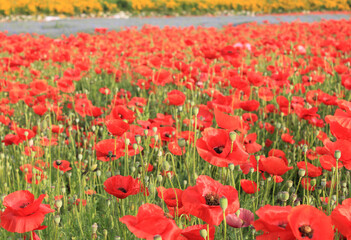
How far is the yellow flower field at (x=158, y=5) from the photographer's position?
16.3 metres

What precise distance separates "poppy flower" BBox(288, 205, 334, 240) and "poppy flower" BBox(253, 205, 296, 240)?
0.03 m

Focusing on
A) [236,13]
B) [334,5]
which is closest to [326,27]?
[236,13]

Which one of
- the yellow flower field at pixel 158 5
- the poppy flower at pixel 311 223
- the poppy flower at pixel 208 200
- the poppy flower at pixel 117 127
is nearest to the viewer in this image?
the poppy flower at pixel 311 223

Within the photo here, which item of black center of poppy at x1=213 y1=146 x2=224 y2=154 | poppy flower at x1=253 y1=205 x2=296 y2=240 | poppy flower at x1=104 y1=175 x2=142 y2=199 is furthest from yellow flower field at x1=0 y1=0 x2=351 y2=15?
poppy flower at x1=253 y1=205 x2=296 y2=240

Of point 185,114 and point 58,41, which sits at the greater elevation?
point 58,41

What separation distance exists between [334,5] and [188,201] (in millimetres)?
23038

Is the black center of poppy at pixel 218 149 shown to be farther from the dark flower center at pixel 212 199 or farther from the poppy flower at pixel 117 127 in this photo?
the poppy flower at pixel 117 127

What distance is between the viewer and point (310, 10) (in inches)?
866

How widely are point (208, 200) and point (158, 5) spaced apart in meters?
20.0

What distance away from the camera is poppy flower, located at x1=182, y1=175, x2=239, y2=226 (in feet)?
2.98

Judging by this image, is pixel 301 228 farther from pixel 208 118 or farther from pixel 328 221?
pixel 208 118

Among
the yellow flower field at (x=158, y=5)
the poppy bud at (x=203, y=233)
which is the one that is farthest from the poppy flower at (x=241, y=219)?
the yellow flower field at (x=158, y=5)

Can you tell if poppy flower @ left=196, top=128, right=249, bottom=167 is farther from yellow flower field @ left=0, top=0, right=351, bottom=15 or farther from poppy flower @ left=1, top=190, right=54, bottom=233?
yellow flower field @ left=0, top=0, right=351, bottom=15

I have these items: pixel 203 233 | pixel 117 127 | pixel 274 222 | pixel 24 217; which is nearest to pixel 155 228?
pixel 203 233
